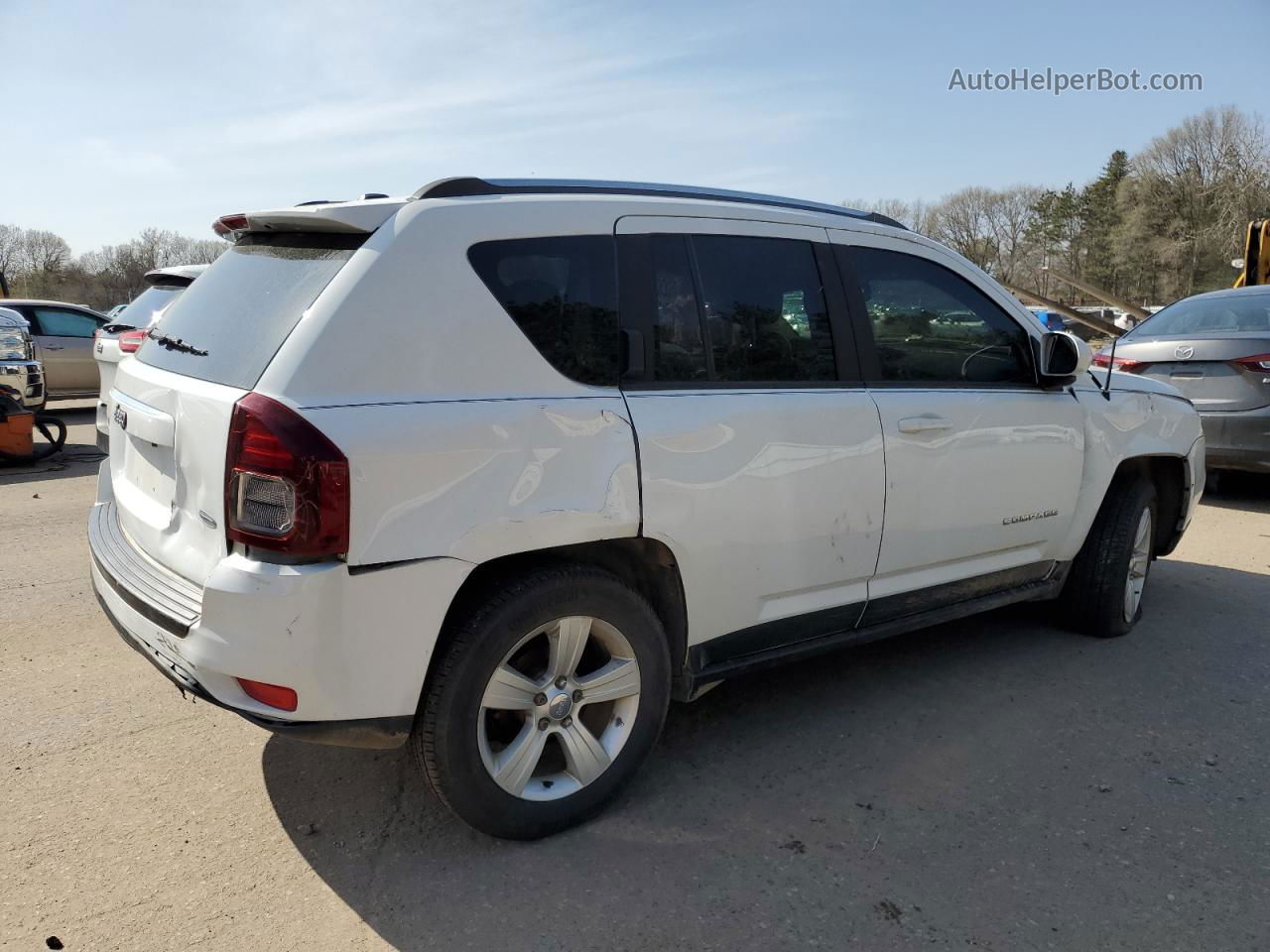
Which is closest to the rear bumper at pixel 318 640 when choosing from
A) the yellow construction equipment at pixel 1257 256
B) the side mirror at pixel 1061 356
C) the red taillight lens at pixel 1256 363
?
the side mirror at pixel 1061 356

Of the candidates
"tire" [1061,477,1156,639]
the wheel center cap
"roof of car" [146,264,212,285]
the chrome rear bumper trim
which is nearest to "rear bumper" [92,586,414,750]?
the chrome rear bumper trim

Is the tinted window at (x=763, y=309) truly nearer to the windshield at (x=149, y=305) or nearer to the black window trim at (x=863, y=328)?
the black window trim at (x=863, y=328)

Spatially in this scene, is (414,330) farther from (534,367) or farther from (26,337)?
(26,337)

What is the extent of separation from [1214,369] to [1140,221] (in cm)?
6221

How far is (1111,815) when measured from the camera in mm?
3049

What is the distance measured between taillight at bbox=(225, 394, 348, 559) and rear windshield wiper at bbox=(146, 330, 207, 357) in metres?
0.59

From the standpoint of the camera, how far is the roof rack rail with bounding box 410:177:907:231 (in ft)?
9.17

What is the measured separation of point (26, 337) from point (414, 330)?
1029 cm

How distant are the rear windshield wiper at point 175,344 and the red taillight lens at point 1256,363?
7.58 m

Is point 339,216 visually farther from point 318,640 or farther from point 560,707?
point 560,707

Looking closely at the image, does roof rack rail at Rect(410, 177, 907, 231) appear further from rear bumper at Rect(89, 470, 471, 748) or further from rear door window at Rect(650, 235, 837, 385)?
rear bumper at Rect(89, 470, 471, 748)

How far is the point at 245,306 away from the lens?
283cm

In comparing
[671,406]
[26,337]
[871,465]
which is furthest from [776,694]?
[26,337]

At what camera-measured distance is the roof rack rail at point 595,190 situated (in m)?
2.79
